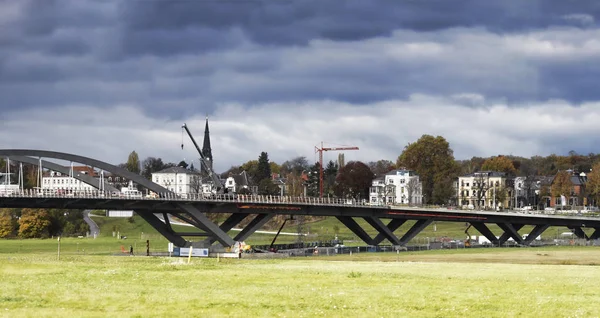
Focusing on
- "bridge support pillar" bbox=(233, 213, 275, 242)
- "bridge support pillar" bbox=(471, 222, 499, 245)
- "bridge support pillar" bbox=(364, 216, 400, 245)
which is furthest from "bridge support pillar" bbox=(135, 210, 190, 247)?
"bridge support pillar" bbox=(471, 222, 499, 245)

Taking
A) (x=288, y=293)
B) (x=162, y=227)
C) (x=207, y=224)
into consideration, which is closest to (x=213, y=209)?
(x=207, y=224)

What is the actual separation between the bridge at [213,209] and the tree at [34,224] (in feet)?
177

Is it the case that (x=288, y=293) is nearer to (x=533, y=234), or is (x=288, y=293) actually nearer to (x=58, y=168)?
(x=58, y=168)

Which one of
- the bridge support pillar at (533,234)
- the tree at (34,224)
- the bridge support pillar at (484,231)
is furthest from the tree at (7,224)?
the bridge support pillar at (533,234)

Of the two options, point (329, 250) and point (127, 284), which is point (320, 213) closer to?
point (329, 250)

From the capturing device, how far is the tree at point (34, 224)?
609 ft

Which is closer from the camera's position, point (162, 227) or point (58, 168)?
point (162, 227)

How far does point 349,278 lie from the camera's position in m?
53.0

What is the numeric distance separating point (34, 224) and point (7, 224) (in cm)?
639

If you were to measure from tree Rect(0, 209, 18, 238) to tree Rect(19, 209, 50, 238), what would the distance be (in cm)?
254

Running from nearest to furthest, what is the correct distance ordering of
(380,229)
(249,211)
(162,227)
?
(162,227) → (249,211) → (380,229)

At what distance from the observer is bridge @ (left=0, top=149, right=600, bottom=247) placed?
122 m

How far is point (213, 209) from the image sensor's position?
5246 inches

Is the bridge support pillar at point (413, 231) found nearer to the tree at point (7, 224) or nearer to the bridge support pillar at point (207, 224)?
the bridge support pillar at point (207, 224)
